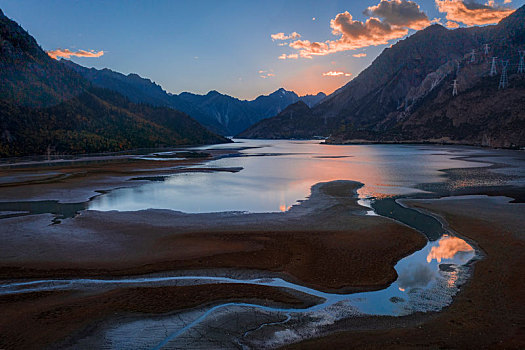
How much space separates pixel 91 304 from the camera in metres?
14.3

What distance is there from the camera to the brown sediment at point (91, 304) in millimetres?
12134

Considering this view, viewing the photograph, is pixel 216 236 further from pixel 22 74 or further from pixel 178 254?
pixel 22 74

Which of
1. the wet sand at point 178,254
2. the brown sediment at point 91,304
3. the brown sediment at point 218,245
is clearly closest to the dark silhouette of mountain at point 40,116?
the brown sediment at point 218,245

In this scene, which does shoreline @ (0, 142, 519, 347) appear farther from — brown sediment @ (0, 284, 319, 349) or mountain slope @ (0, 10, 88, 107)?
mountain slope @ (0, 10, 88, 107)

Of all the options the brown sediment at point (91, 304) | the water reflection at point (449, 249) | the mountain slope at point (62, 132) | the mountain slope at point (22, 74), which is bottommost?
the brown sediment at point (91, 304)

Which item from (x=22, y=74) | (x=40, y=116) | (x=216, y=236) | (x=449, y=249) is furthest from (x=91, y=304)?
(x=22, y=74)

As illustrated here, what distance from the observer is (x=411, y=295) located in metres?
15.1

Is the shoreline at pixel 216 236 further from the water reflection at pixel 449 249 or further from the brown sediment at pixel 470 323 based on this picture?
the water reflection at pixel 449 249

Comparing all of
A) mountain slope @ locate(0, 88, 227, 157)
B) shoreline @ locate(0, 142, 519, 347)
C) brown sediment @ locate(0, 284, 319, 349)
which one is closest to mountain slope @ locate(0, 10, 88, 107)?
mountain slope @ locate(0, 88, 227, 157)

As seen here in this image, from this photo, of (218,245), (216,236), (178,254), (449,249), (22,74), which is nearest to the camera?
(178,254)

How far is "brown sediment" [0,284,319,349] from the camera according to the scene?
39.8 feet

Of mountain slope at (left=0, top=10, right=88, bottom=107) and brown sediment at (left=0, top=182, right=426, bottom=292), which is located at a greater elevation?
mountain slope at (left=0, top=10, right=88, bottom=107)

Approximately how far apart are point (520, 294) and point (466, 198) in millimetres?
24689

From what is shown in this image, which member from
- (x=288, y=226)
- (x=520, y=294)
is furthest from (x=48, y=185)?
(x=520, y=294)
